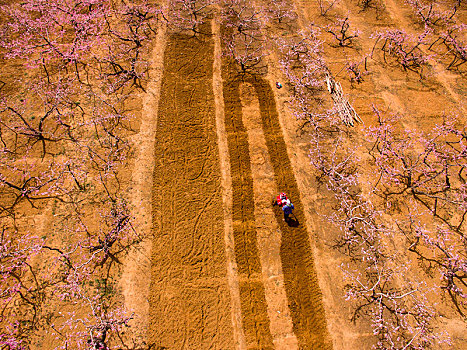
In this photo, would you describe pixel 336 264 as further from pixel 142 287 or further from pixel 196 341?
pixel 142 287

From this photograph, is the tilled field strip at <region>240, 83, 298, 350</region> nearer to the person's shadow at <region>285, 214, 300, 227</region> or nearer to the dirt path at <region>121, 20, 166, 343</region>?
the person's shadow at <region>285, 214, 300, 227</region>

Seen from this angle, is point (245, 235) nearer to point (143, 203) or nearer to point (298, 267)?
point (298, 267)

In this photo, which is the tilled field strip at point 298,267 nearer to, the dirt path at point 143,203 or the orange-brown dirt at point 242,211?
the orange-brown dirt at point 242,211

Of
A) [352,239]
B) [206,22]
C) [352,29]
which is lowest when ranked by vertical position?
[352,239]

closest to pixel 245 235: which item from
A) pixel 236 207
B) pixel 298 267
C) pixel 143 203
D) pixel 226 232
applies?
pixel 226 232

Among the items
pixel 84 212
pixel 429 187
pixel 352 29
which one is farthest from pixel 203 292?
pixel 352 29
